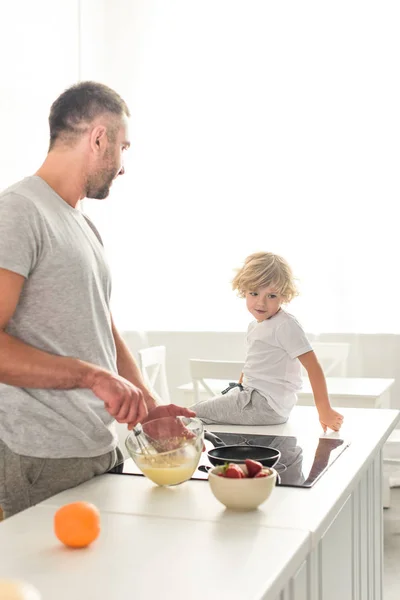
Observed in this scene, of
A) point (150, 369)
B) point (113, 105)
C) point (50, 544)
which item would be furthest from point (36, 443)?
point (150, 369)

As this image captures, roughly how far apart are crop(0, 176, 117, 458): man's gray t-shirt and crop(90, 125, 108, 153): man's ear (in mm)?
158

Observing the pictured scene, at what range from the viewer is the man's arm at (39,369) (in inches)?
57.8

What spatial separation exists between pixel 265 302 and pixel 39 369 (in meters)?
1.27

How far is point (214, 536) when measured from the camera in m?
1.29

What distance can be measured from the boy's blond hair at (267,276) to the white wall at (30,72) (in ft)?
6.42

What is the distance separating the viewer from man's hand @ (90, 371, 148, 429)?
56.8 inches

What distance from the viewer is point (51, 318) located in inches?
64.1

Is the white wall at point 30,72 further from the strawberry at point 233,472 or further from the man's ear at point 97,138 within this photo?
the strawberry at point 233,472

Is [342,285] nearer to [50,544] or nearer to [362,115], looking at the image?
[362,115]

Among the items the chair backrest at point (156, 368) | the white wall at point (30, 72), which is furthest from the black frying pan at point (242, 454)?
the white wall at point (30, 72)

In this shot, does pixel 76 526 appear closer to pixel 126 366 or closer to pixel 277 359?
pixel 126 366

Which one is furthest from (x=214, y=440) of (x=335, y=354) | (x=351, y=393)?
(x=335, y=354)

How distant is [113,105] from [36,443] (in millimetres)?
769

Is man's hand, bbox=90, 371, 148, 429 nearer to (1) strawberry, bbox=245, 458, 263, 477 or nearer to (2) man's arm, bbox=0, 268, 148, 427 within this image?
(2) man's arm, bbox=0, 268, 148, 427
